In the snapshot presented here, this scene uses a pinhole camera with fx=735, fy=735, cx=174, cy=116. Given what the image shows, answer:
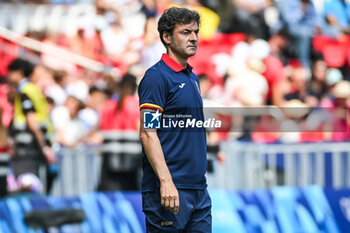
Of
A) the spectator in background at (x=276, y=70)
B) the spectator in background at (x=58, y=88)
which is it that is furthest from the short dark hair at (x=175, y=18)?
the spectator in background at (x=276, y=70)

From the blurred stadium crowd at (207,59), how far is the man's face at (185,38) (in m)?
4.13

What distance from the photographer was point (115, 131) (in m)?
8.81

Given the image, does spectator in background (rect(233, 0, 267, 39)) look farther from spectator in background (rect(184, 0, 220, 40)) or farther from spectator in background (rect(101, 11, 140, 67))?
spectator in background (rect(101, 11, 140, 67))

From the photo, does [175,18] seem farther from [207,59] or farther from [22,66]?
[207,59]

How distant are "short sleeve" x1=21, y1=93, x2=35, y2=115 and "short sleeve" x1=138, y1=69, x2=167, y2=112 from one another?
4458 millimetres

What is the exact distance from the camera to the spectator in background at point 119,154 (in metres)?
8.79

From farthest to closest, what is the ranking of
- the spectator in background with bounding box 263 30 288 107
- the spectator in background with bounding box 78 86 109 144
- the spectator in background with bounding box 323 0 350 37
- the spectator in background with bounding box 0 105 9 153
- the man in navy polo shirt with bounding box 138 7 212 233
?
the spectator in background with bounding box 323 0 350 37, the spectator in background with bounding box 263 30 288 107, the spectator in background with bounding box 78 86 109 144, the spectator in background with bounding box 0 105 9 153, the man in navy polo shirt with bounding box 138 7 212 233

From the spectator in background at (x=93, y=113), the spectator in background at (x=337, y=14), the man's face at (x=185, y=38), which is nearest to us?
the man's face at (x=185, y=38)

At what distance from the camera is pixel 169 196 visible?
4410 mm

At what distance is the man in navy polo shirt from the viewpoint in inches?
178

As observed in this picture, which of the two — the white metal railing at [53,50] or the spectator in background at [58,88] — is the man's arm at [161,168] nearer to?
the spectator in background at [58,88]

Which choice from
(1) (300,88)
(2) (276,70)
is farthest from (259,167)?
(2) (276,70)

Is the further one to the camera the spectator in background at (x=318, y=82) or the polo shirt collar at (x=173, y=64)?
the spectator in background at (x=318, y=82)

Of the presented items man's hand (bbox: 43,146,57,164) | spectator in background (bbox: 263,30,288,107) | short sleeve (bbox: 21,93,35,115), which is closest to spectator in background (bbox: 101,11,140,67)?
short sleeve (bbox: 21,93,35,115)
